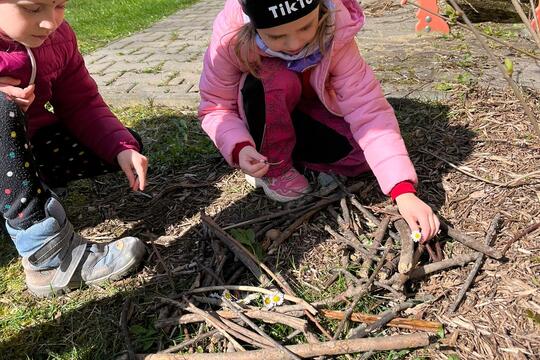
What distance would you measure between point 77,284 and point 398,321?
44.3 inches

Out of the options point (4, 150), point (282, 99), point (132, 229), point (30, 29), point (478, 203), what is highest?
point (30, 29)

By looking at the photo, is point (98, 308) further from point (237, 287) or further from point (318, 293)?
point (318, 293)

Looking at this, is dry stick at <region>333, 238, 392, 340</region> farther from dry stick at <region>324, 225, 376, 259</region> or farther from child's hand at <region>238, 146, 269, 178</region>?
child's hand at <region>238, 146, 269, 178</region>

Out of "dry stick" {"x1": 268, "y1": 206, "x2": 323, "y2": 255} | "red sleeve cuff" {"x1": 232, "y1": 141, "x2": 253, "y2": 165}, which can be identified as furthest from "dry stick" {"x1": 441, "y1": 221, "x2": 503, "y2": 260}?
"red sleeve cuff" {"x1": 232, "y1": 141, "x2": 253, "y2": 165}

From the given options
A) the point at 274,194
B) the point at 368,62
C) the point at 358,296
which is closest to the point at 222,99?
the point at 274,194

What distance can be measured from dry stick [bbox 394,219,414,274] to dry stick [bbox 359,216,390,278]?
42mm

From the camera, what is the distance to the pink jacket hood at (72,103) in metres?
2.10

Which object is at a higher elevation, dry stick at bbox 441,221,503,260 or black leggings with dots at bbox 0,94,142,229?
black leggings with dots at bbox 0,94,142,229

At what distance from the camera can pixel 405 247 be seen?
179 cm

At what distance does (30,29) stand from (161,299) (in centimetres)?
95

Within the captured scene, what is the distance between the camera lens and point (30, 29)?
1686 millimetres

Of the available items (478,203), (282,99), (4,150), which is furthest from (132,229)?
(478,203)

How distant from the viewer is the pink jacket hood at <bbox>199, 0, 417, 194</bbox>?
1999mm

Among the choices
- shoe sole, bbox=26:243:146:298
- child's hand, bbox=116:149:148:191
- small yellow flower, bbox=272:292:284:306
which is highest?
child's hand, bbox=116:149:148:191
